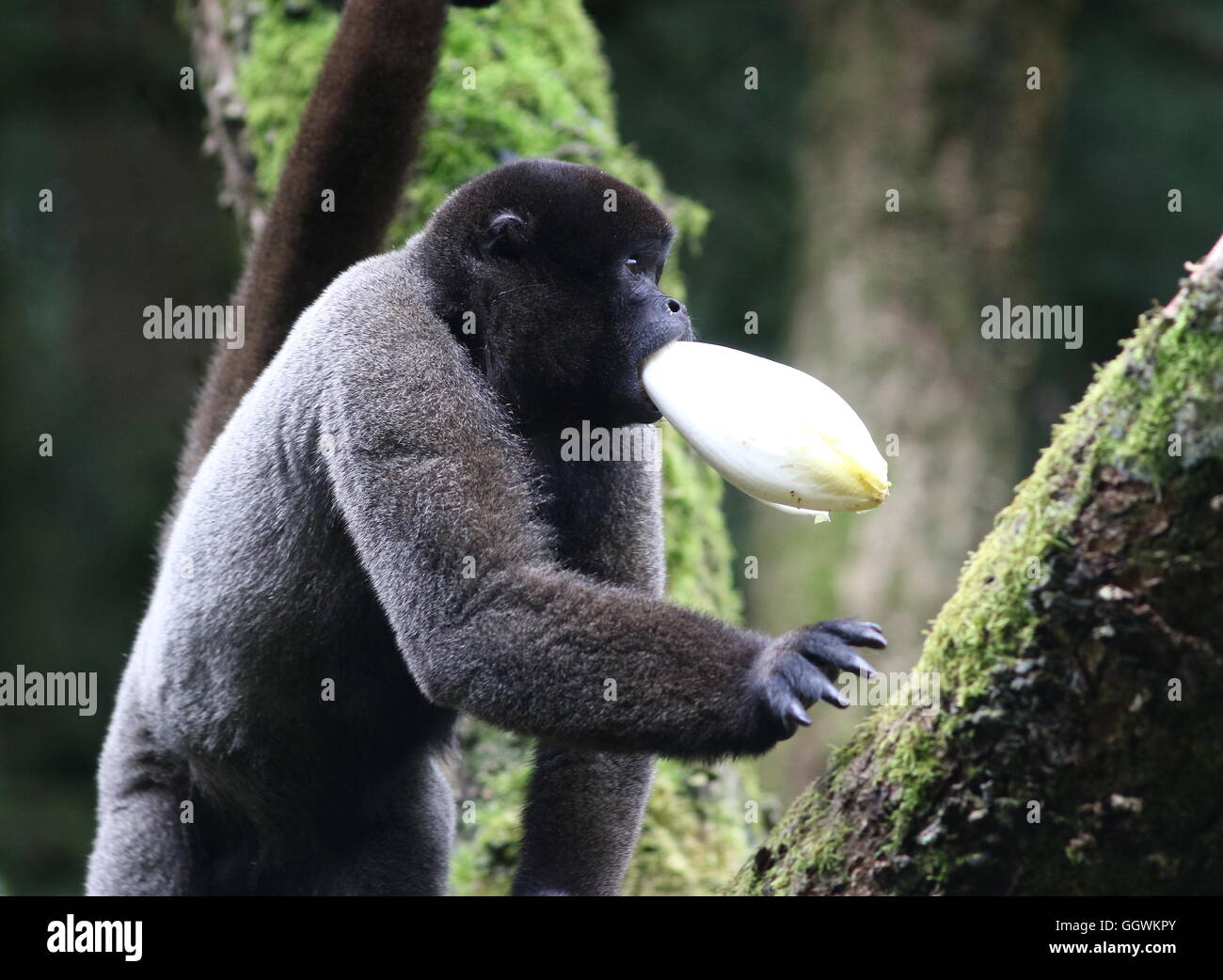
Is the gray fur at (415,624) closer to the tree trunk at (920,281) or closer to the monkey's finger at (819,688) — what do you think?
the monkey's finger at (819,688)

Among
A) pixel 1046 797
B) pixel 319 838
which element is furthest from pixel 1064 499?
pixel 319 838

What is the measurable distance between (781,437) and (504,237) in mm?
1273

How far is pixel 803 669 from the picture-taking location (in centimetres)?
314

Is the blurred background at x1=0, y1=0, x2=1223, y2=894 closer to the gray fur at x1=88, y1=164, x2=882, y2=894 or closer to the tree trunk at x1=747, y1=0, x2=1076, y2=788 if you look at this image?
the tree trunk at x1=747, y1=0, x2=1076, y2=788

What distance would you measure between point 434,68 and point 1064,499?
3.52 metres

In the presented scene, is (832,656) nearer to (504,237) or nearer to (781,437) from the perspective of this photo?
(781,437)

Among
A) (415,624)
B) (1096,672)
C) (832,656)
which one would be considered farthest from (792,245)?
(1096,672)

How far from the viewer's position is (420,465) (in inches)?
143

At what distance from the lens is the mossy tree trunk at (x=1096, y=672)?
8.83 ft

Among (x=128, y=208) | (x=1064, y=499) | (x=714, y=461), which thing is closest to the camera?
(x=1064, y=499)

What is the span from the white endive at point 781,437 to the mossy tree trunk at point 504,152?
2.19 meters

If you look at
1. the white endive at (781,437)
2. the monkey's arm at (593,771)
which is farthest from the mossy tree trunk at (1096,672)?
the monkey's arm at (593,771)

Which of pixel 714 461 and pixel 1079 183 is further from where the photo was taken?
pixel 1079 183
